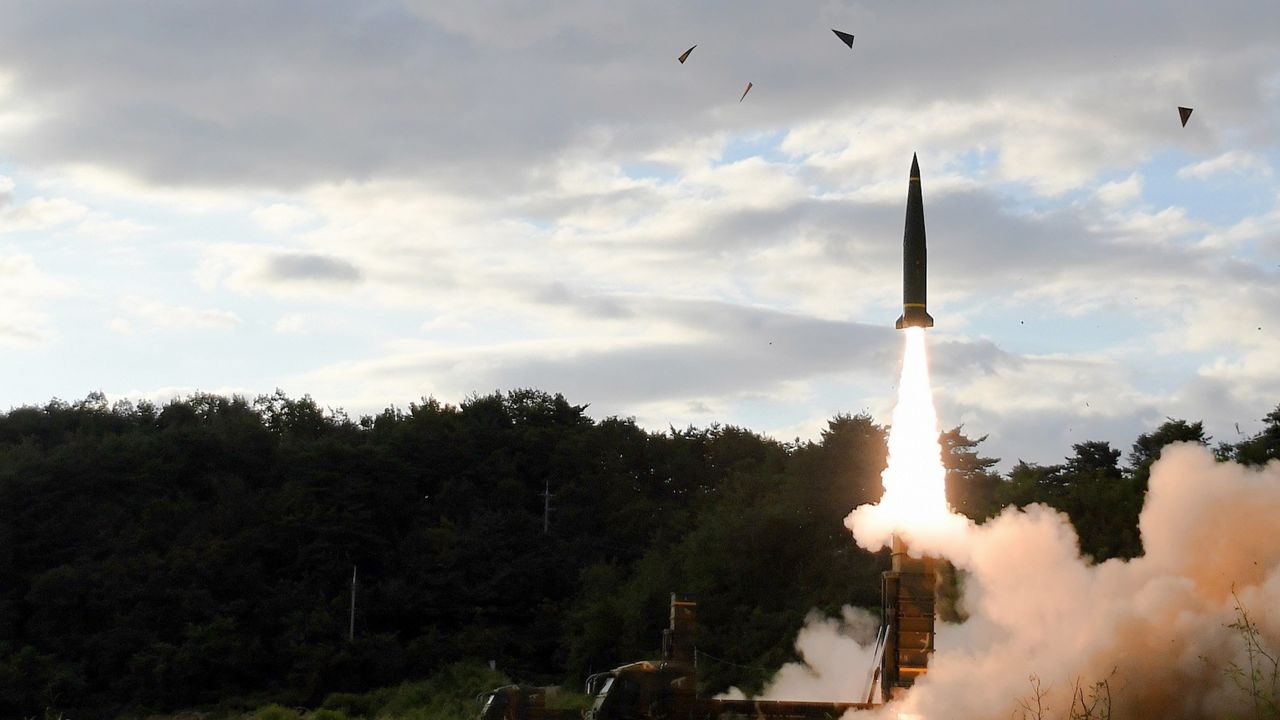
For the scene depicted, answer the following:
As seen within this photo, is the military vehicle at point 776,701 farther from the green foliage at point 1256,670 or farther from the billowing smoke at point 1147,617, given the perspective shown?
the green foliage at point 1256,670

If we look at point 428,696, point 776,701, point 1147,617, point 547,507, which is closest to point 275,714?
point 428,696

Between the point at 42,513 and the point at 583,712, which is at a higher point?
the point at 42,513

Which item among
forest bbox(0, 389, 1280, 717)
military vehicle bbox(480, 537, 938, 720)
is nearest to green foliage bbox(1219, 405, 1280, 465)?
forest bbox(0, 389, 1280, 717)

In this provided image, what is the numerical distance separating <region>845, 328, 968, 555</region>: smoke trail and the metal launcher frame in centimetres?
→ 148

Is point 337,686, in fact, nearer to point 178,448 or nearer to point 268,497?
point 268,497

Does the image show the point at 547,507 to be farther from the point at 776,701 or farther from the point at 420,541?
the point at 776,701

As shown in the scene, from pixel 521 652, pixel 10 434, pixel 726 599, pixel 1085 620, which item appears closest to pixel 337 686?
pixel 521 652

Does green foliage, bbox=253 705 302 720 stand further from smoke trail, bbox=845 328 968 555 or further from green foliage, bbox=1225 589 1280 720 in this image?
green foliage, bbox=1225 589 1280 720

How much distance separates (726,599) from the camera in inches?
2121

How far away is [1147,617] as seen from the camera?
24359 millimetres

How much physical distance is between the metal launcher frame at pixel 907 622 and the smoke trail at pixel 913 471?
1.48 meters

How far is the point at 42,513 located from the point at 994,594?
164 ft

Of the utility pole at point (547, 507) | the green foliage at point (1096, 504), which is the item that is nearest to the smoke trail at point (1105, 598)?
the green foliage at point (1096, 504)

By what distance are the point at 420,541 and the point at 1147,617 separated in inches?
1828
